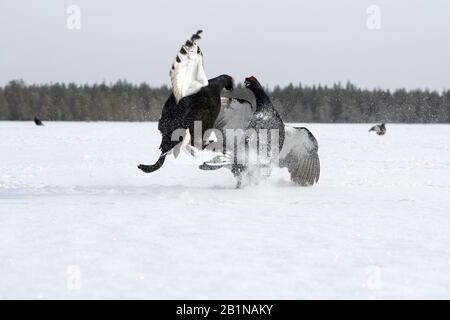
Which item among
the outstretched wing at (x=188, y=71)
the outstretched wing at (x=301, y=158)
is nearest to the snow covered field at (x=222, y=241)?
the outstretched wing at (x=301, y=158)

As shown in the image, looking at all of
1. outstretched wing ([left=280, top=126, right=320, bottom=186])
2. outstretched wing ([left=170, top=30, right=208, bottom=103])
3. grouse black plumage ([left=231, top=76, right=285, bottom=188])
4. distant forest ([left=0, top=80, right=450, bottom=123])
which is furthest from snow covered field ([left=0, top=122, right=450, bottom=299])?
distant forest ([left=0, top=80, right=450, bottom=123])

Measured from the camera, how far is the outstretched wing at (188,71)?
6.72 meters

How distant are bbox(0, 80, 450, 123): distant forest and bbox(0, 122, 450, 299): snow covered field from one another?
310ft

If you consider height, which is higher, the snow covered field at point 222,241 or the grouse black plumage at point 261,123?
the grouse black plumage at point 261,123

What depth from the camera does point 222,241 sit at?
4.17m

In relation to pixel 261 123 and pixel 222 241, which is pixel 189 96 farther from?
pixel 222 241

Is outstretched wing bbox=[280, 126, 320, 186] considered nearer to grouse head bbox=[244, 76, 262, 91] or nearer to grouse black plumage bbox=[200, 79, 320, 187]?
grouse black plumage bbox=[200, 79, 320, 187]

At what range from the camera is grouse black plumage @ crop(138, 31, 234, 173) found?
267 inches

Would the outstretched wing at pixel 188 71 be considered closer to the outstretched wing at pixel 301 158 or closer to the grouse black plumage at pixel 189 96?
the grouse black plumage at pixel 189 96

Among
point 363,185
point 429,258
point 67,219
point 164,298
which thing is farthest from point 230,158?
point 164,298

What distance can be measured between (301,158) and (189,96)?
2.41m

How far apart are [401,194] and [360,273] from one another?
14.3 feet

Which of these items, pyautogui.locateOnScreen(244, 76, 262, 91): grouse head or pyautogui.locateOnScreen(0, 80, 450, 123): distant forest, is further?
pyautogui.locateOnScreen(0, 80, 450, 123): distant forest
